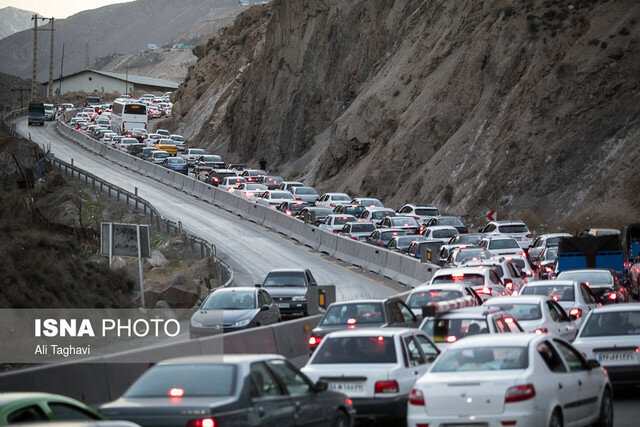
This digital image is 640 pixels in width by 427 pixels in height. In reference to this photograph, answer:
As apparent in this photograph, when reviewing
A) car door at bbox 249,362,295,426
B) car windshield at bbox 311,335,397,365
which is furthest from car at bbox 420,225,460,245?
car door at bbox 249,362,295,426

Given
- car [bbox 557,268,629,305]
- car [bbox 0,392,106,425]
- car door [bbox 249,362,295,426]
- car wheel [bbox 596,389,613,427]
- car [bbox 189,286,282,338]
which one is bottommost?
car [bbox 189,286,282,338]

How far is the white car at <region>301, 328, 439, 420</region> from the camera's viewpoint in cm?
1335

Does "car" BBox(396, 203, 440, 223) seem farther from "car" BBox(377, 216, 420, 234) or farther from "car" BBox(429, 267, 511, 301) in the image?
"car" BBox(429, 267, 511, 301)

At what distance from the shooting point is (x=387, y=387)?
13.4m

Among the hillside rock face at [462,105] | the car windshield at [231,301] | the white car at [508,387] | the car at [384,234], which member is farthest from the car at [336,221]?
the white car at [508,387]

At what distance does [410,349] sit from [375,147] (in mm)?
59398

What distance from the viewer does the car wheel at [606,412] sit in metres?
13.0

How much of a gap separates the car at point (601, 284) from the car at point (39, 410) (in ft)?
60.8

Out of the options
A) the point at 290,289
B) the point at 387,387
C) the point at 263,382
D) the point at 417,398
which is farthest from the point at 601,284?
the point at 263,382

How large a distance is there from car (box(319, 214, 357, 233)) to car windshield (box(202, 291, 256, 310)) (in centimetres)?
2521

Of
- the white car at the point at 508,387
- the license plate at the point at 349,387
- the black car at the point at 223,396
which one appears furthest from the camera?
the license plate at the point at 349,387

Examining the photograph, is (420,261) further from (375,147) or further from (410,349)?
(375,147)

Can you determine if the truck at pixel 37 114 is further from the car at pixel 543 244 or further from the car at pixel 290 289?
the car at pixel 290 289

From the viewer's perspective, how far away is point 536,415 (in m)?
11.4
